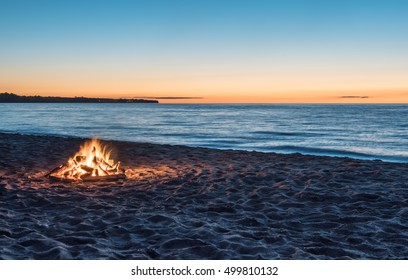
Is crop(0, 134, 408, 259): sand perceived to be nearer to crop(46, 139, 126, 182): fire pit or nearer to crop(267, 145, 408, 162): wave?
crop(46, 139, 126, 182): fire pit

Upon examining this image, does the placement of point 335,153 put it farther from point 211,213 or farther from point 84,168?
point 211,213

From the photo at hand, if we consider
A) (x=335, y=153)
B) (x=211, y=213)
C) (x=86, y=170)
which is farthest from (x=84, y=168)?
(x=335, y=153)

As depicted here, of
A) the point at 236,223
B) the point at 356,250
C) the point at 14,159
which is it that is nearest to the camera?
the point at 356,250

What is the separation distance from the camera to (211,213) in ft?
24.9

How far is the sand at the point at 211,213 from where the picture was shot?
5.59 meters

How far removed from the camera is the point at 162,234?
6.25 m

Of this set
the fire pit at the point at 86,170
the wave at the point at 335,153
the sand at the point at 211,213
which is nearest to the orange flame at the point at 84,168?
the fire pit at the point at 86,170

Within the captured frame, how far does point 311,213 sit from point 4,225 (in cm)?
547

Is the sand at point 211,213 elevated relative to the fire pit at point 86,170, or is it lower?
lower

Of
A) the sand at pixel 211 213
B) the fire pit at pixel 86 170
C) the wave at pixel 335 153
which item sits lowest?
the wave at pixel 335 153

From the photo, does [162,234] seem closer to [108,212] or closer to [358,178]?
[108,212]

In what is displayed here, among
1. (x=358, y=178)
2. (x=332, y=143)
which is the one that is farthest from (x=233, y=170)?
(x=332, y=143)

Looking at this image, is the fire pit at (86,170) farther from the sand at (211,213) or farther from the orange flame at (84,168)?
the sand at (211,213)

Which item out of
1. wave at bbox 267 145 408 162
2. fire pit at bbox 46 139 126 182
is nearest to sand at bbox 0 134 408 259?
fire pit at bbox 46 139 126 182
